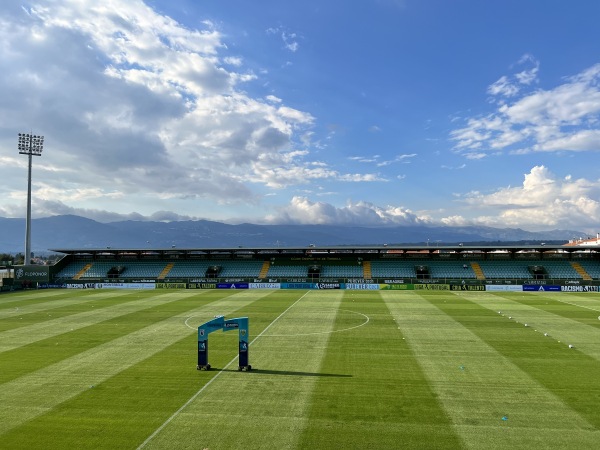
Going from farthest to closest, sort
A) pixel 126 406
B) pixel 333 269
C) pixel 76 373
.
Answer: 1. pixel 333 269
2. pixel 76 373
3. pixel 126 406

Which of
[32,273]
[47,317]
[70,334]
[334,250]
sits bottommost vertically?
[70,334]

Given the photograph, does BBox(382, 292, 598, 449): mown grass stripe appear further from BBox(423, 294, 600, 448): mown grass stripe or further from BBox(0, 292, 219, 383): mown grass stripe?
BBox(0, 292, 219, 383): mown grass stripe

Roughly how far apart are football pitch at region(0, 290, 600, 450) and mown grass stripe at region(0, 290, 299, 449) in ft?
0.21

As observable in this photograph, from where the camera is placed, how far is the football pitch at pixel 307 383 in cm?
1223

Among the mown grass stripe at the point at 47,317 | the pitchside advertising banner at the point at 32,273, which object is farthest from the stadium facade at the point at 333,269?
the mown grass stripe at the point at 47,317

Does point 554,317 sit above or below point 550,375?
above

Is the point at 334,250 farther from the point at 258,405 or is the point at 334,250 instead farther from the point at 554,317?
the point at 258,405

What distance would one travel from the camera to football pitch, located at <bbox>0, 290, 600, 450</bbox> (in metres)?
12.2


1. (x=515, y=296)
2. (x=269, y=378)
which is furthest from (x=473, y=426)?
(x=515, y=296)

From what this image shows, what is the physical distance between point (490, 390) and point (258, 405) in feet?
29.0

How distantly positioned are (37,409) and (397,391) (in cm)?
1276

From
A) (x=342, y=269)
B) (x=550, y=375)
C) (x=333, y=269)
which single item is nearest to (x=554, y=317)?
(x=550, y=375)

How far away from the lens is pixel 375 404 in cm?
1452

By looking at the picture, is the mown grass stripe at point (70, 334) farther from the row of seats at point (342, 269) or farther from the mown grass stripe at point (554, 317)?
the mown grass stripe at point (554, 317)
